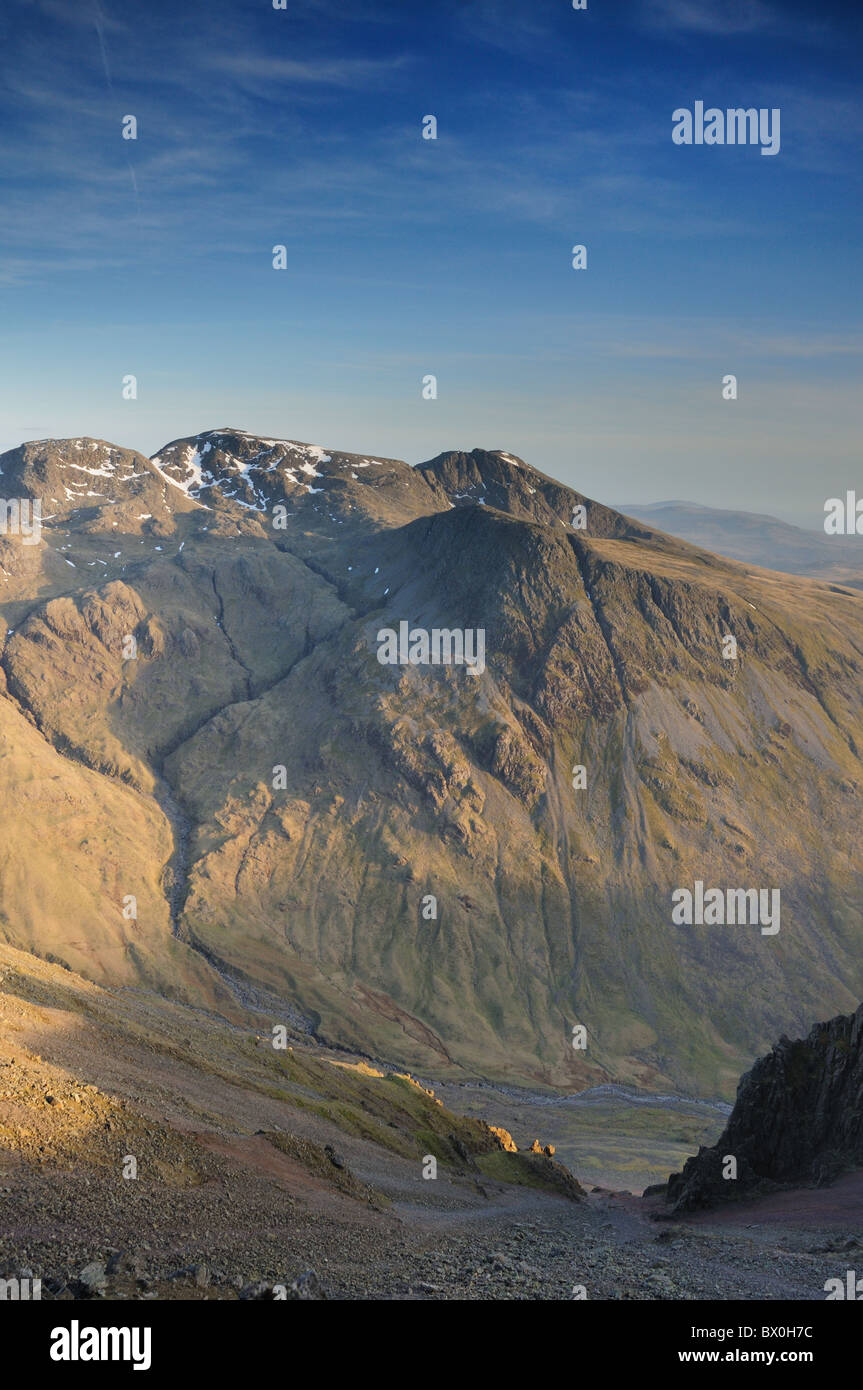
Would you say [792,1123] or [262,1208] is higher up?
[262,1208]

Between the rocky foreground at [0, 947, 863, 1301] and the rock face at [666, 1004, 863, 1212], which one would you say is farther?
the rock face at [666, 1004, 863, 1212]

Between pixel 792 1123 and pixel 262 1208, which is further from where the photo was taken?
pixel 792 1123

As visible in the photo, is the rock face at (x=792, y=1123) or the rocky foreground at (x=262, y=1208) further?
the rock face at (x=792, y=1123)
